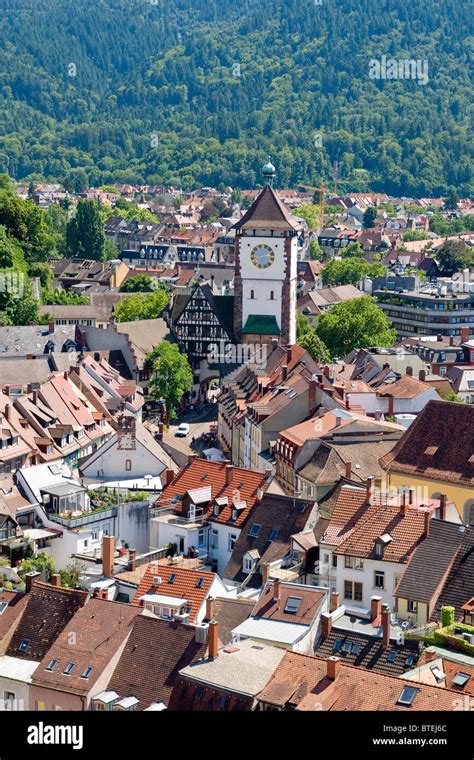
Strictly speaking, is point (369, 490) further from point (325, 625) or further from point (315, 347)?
point (315, 347)

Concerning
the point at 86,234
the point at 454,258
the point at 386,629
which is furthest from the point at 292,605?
the point at 86,234

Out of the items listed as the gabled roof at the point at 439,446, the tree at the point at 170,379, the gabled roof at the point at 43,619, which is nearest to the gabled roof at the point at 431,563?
the gabled roof at the point at 439,446

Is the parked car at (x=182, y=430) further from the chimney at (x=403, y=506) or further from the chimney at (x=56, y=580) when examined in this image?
the chimney at (x=403, y=506)

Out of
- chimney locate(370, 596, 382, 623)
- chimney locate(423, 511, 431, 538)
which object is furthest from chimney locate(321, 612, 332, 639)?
chimney locate(423, 511, 431, 538)
